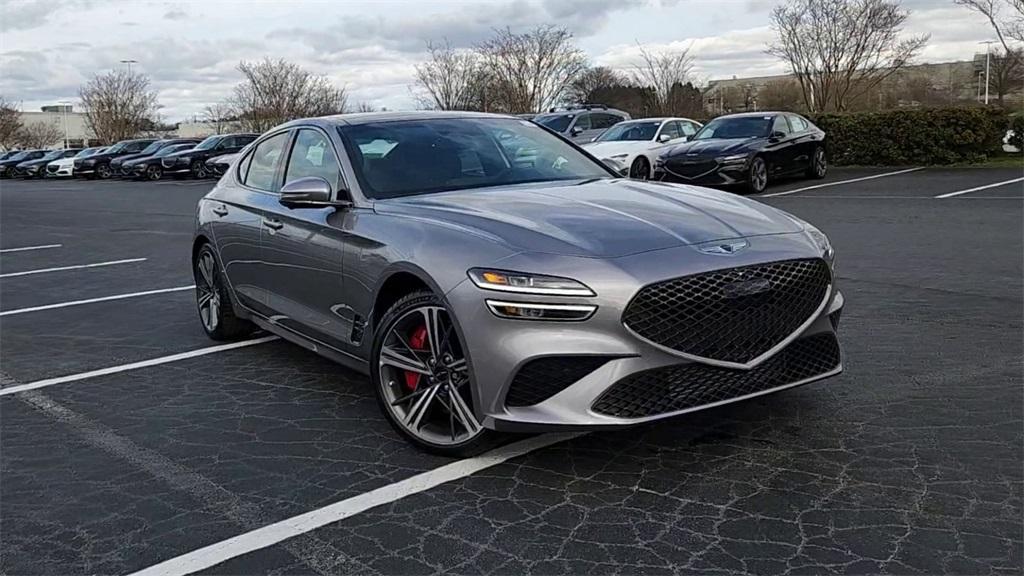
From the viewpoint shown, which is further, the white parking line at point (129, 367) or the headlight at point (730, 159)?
the headlight at point (730, 159)

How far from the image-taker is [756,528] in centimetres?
330

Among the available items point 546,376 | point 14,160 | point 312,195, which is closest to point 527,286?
point 546,376

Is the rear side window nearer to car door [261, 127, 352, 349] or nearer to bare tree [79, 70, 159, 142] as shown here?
car door [261, 127, 352, 349]

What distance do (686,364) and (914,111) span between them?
67.5 feet

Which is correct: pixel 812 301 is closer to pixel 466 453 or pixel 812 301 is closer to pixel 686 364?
pixel 686 364

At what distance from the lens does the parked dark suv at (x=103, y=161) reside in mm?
40525

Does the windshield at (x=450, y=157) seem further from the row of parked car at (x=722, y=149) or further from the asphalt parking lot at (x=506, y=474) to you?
the row of parked car at (x=722, y=149)

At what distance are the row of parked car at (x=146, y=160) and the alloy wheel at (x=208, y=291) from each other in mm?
25762

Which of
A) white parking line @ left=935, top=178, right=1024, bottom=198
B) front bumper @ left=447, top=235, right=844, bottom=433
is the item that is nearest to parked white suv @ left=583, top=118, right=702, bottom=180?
white parking line @ left=935, top=178, right=1024, bottom=198

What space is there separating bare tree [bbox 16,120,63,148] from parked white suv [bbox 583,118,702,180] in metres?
70.8

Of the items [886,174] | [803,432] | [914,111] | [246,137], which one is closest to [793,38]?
[914,111]

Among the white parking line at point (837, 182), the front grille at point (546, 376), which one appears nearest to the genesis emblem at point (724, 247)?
the front grille at point (546, 376)

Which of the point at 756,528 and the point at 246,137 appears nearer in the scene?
the point at 756,528

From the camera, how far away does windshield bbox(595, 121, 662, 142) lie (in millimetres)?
20202
